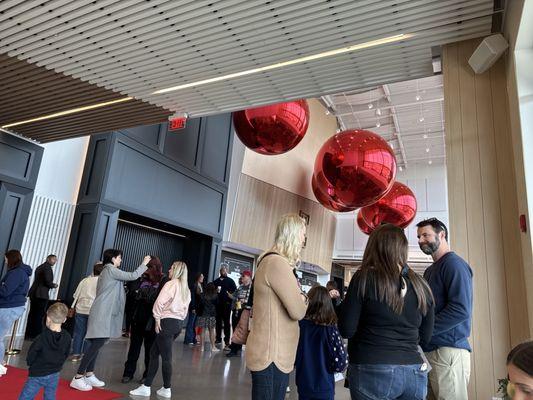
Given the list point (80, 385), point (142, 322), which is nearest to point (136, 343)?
point (142, 322)

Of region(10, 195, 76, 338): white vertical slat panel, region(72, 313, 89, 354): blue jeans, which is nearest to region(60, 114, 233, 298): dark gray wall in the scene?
region(10, 195, 76, 338): white vertical slat panel

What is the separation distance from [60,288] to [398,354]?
7.68m

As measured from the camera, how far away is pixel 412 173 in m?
20.1

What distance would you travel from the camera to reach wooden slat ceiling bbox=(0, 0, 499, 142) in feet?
11.0

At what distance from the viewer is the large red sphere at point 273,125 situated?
20.6 feet

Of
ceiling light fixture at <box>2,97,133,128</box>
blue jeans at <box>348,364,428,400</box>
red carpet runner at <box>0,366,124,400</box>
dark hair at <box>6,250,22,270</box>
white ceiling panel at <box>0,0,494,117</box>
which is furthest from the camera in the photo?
ceiling light fixture at <box>2,97,133,128</box>

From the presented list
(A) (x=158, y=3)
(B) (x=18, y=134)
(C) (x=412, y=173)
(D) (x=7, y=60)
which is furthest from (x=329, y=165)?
(C) (x=412, y=173)

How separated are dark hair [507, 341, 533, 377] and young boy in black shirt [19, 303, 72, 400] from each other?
3028mm

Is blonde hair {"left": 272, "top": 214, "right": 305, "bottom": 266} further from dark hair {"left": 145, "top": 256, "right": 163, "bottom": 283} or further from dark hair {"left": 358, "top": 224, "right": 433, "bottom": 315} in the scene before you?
dark hair {"left": 145, "top": 256, "right": 163, "bottom": 283}

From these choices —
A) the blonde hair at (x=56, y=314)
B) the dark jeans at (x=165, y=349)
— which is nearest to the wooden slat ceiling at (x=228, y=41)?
the blonde hair at (x=56, y=314)

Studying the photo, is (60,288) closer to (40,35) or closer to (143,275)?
(143,275)

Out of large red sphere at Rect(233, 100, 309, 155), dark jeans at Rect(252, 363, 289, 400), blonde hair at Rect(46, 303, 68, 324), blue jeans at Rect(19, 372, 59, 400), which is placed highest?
large red sphere at Rect(233, 100, 309, 155)

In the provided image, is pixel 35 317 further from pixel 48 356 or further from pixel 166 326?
pixel 48 356

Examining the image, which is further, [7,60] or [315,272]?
[315,272]
